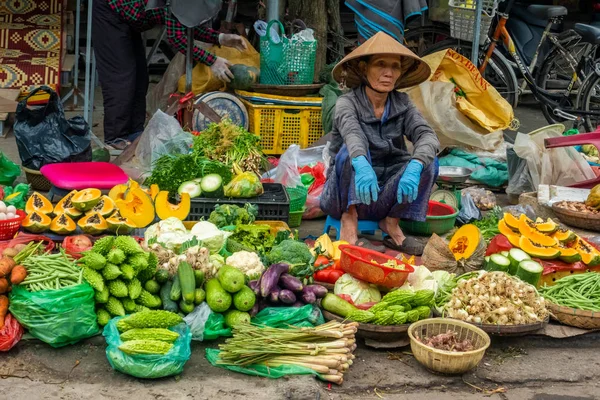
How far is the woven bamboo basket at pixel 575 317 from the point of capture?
15.0 feet

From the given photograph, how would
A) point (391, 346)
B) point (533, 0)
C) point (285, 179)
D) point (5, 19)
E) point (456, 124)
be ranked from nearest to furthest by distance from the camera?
1. point (391, 346)
2. point (285, 179)
3. point (456, 124)
4. point (5, 19)
5. point (533, 0)

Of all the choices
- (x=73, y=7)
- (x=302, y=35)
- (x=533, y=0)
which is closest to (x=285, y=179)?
(x=302, y=35)

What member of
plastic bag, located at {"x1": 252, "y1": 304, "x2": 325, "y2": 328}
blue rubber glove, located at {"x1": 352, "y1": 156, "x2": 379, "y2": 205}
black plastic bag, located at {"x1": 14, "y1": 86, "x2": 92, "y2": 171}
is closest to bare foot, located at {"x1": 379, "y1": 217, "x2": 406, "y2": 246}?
blue rubber glove, located at {"x1": 352, "y1": 156, "x2": 379, "y2": 205}

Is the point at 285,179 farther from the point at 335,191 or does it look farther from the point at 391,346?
the point at 391,346

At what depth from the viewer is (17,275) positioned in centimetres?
406

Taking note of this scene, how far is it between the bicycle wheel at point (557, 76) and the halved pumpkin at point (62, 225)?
592 centimetres

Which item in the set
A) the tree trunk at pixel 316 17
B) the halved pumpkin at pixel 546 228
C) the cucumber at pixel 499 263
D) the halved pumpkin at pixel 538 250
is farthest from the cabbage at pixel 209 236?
the tree trunk at pixel 316 17

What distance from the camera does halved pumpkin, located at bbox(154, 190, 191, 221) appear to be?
5.43 metres

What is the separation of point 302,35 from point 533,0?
4.48m

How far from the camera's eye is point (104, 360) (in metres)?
4.11

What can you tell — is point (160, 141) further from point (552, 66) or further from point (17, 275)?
point (552, 66)

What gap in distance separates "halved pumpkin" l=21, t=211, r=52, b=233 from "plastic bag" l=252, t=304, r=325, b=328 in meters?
1.49

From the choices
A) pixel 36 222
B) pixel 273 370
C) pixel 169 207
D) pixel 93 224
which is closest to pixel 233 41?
pixel 169 207

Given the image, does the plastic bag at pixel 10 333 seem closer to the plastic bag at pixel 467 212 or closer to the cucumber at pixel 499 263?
the cucumber at pixel 499 263
